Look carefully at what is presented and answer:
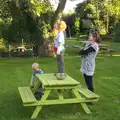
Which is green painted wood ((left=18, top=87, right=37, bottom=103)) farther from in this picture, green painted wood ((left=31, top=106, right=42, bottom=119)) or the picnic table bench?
green painted wood ((left=31, top=106, right=42, bottom=119))

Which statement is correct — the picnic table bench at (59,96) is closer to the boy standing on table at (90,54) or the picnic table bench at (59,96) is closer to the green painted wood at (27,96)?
the green painted wood at (27,96)

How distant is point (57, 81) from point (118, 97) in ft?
8.32

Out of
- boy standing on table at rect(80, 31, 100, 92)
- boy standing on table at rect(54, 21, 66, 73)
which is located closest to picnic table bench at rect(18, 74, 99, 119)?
boy standing on table at rect(80, 31, 100, 92)

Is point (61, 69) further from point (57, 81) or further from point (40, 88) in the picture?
point (57, 81)

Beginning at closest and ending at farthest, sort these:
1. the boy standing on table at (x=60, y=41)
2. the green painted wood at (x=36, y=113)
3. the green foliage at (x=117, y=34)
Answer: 1. the green painted wood at (x=36, y=113)
2. the boy standing on table at (x=60, y=41)
3. the green foliage at (x=117, y=34)

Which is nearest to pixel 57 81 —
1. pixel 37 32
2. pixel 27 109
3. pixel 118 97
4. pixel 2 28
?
pixel 27 109

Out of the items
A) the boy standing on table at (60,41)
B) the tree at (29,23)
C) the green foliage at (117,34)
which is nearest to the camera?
the boy standing on table at (60,41)

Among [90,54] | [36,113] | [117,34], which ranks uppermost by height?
[90,54]

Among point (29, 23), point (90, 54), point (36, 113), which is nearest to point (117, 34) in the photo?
point (29, 23)

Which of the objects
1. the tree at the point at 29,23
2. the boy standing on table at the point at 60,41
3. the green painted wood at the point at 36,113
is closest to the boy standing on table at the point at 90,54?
the boy standing on table at the point at 60,41

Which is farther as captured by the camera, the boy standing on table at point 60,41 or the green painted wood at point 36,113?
the boy standing on table at point 60,41

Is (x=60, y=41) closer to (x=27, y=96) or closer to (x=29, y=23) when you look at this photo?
(x=27, y=96)

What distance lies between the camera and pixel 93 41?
808 cm

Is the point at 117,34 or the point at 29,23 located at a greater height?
the point at 29,23
